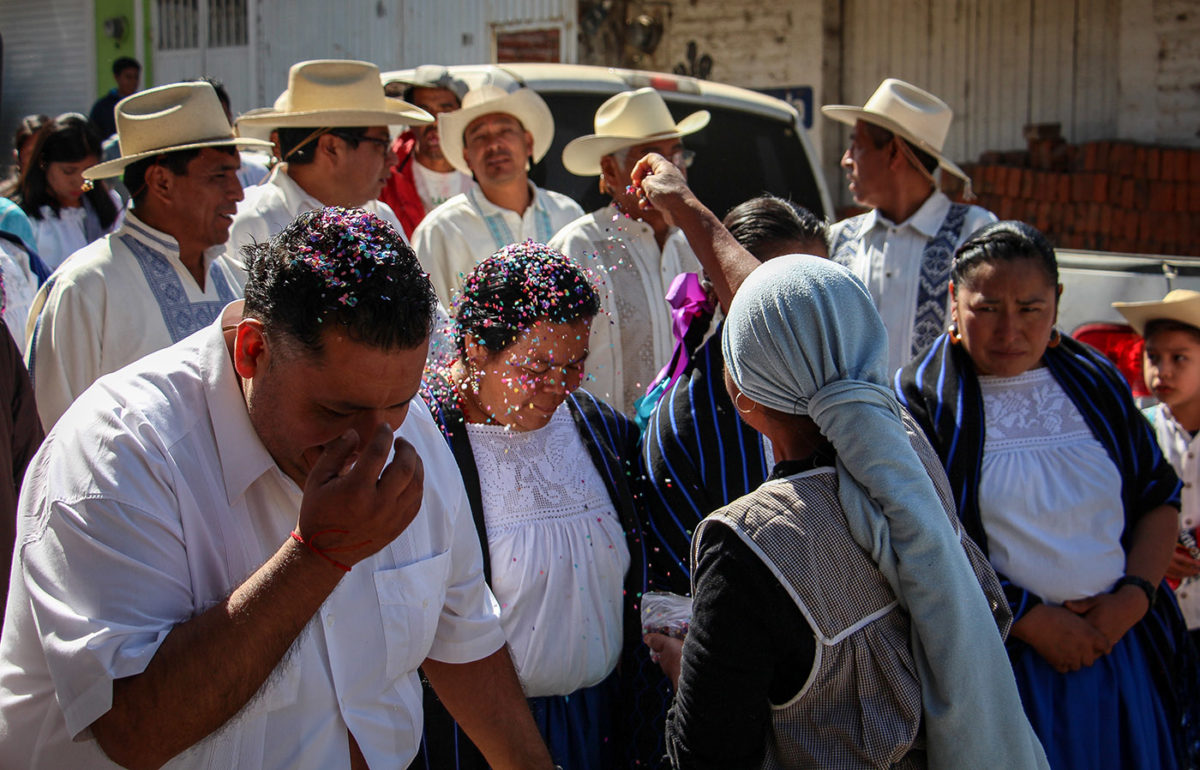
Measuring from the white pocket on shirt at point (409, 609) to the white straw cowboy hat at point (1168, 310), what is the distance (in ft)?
10.3

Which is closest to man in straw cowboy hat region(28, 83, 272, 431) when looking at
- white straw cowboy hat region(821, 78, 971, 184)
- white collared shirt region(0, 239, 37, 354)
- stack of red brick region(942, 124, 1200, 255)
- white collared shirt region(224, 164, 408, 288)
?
white collared shirt region(224, 164, 408, 288)

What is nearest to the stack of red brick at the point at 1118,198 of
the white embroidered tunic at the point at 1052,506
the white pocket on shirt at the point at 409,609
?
the white embroidered tunic at the point at 1052,506

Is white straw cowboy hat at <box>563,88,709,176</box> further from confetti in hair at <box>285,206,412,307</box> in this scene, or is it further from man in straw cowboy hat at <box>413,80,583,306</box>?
confetti in hair at <box>285,206,412,307</box>

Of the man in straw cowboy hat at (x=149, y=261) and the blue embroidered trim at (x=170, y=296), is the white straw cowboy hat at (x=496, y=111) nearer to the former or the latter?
the man in straw cowboy hat at (x=149, y=261)

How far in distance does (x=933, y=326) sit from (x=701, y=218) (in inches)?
73.4

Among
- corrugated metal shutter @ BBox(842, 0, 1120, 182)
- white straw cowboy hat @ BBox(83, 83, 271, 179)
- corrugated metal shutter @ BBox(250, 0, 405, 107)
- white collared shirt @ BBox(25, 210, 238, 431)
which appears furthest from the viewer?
corrugated metal shutter @ BBox(250, 0, 405, 107)

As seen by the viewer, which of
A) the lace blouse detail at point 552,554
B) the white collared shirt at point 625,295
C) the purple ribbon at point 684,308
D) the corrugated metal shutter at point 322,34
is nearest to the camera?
the lace blouse detail at point 552,554

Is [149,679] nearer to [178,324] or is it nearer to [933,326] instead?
[178,324]

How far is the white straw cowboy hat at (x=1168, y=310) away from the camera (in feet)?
12.9

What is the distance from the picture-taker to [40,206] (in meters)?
6.03

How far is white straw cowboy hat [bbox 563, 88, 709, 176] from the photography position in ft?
14.8

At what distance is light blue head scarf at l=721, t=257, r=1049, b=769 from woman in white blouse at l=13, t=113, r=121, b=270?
17.2ft

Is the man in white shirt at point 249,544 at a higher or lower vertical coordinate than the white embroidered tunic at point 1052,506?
higher

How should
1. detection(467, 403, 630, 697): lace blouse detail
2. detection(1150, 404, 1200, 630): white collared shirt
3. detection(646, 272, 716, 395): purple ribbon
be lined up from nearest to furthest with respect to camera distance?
detection(467, 403, 630, 697): lace blouse detail, detection(646, 272, 716, 395): purple ribbon, detection(1150, 404, 1200, 630): white collared shirt
